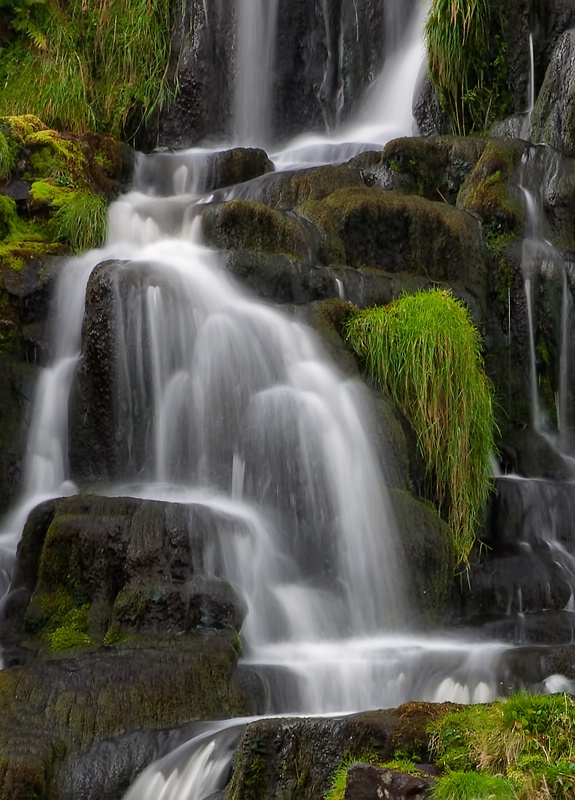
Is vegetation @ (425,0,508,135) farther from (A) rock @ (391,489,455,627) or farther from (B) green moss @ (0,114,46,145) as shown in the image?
(A) rock @ (391,489,455,627)

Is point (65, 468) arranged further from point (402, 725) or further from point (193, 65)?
point (193, 65)

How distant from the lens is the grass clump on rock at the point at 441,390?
781cm

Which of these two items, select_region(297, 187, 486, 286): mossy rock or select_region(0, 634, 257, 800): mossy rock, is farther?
select_region(297, 187, 486, 286): mossy rock

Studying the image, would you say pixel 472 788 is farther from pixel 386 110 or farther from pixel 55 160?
pixel 386 110

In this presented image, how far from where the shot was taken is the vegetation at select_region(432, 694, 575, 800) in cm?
353

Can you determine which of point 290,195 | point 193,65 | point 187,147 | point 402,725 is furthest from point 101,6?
point 402,725

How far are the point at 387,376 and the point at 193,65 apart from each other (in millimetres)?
7768

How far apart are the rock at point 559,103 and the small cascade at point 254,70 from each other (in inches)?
159

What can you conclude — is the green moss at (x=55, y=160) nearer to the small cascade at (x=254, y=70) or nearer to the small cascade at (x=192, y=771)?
the small cascade at (x=254, y=70)

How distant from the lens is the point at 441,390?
7.98m

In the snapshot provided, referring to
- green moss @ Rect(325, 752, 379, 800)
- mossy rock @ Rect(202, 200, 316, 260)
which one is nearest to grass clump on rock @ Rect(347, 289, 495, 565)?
mossy rock @ Rect(202, 200, 316, 260)

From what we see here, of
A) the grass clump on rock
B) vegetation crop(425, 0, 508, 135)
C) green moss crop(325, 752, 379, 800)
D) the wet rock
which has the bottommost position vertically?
green moss crop(325, 752, 379, 800)

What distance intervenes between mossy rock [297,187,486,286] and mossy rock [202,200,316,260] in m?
0.38

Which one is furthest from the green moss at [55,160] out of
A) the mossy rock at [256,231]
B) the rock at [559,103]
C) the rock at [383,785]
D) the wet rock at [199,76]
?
the rock at [383,785]
